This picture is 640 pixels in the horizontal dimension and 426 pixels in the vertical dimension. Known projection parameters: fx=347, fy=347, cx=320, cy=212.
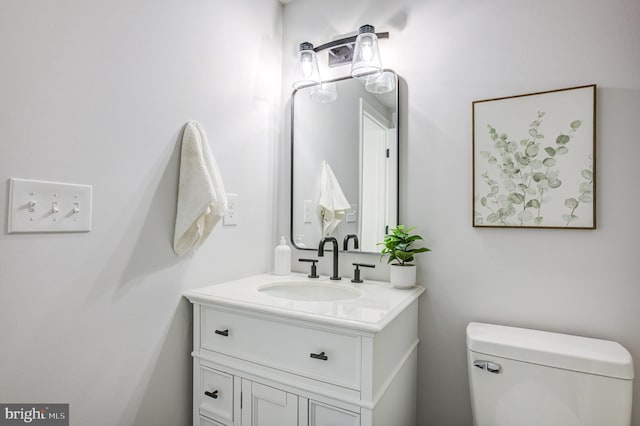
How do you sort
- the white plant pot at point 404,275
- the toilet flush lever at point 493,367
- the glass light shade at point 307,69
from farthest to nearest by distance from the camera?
the glass light shade at point 307,69 < the white plant pot at point 404,275 < the toilet flush lever at point 493,367

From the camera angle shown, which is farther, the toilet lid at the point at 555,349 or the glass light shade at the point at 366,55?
the glass light shade at the point at 366,55

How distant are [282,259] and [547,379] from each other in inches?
44.7

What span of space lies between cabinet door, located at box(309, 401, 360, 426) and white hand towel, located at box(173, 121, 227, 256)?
731 mm

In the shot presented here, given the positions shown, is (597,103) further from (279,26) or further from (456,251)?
(279,26)

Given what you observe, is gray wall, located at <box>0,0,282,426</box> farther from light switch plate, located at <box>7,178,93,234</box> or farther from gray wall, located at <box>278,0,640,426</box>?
gray wall, located at <box>278,0,640,426</box>

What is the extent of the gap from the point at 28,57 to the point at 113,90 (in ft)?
0.73

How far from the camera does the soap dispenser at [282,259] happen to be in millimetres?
1716

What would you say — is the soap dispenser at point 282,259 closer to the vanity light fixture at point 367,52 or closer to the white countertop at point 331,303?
the white countertop at point 331,303

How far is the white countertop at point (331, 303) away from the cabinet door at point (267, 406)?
0.27 metres

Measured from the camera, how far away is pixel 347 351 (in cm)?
105

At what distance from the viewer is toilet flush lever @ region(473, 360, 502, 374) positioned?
1.17 meters

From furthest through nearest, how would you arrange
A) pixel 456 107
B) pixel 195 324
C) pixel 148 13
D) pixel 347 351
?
pixel 456 107 → pixel 195 324 → pixel 148 13 → pixel 347 351

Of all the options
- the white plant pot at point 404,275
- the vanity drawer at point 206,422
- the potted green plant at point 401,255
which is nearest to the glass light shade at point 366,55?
the potted green plant at point 401,255

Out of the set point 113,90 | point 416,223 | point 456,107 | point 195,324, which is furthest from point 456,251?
point 113,90
